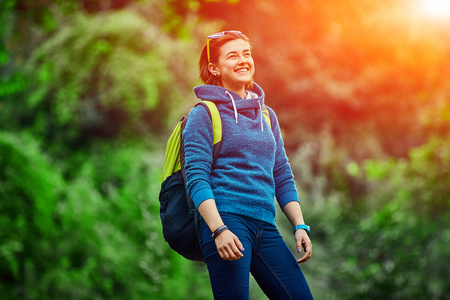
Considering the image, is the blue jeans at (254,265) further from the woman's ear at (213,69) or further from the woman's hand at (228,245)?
the woman's ear at (213,69)

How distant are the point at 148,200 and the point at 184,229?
516 cm

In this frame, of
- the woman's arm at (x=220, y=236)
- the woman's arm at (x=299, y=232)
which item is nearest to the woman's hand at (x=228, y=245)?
the woman's arm at (x=220, y=236)

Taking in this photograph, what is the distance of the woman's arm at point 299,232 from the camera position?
6.86 ft

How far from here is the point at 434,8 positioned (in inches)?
300

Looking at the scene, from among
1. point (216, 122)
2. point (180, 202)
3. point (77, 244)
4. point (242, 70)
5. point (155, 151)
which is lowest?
point (180, 202)

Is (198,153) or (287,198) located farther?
(287,198)

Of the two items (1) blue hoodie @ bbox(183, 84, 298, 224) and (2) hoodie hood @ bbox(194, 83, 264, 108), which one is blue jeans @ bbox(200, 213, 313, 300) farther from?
(2) hoodie hood @ bbox(194, 83, 264, 108)

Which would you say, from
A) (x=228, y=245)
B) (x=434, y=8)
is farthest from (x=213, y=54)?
(x=434, y=8)

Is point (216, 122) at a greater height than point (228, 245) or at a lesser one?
greater

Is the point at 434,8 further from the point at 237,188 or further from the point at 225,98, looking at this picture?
the point at 237,188

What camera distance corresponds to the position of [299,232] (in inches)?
83.7

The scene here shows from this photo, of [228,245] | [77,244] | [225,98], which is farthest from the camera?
[77,244]

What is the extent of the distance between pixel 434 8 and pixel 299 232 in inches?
253

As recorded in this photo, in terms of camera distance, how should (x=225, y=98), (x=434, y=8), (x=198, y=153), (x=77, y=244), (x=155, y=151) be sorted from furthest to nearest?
1. (x=155, y=151)
2. (x=434, y=8)
3. (x=77, y=244)
4. (x=225, y=98)
5. (x=198, y=153)
